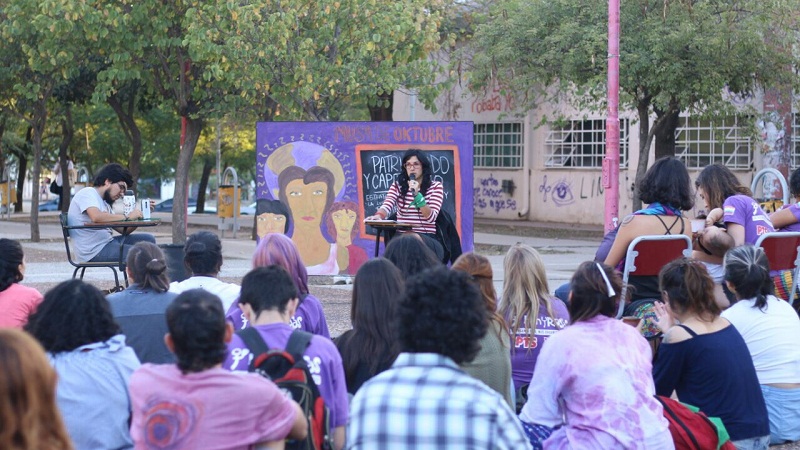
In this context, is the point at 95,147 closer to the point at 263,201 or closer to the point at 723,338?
the point at 263,201

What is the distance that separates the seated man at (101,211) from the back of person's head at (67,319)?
Result: 217 inches

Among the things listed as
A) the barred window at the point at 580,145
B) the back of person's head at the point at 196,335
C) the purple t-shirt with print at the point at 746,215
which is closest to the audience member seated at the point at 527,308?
the purple t-shirt with print at the point at 746,215

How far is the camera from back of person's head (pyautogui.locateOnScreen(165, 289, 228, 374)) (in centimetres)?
338

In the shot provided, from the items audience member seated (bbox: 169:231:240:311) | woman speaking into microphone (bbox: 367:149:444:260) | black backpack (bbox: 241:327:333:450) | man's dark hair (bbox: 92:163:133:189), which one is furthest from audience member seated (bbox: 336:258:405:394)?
man's dark hair (bbox: 92:163:133:189)

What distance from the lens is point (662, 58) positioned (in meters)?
19.2

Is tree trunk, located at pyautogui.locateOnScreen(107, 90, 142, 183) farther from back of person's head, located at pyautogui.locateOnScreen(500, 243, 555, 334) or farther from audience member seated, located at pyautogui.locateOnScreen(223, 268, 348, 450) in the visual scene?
audience member seated, located at pyautogui.locateOnScreen(223, 268, 348, 450)

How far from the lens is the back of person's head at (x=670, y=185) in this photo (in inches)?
269

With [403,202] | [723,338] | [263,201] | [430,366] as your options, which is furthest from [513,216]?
[430,366]

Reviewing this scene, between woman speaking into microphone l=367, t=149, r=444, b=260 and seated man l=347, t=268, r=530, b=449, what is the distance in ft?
19.1

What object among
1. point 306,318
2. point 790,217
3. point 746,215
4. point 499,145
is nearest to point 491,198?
point 499,145

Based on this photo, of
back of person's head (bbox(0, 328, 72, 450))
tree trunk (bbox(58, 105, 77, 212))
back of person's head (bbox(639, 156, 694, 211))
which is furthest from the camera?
tree trunk (bbox(58, 105, 77, 212))

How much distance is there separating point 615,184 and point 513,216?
710 inches

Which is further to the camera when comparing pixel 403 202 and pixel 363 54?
pixel 363 54

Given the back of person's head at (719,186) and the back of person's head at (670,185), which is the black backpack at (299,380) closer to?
the back of person's head at (670,185)
